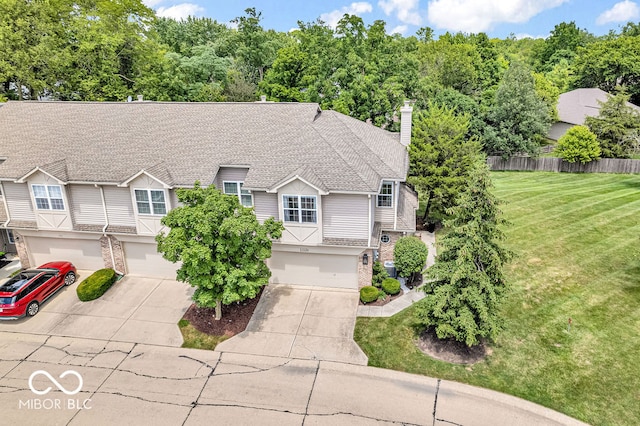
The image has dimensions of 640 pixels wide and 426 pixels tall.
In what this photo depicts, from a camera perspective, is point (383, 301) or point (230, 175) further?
point (230, 175)

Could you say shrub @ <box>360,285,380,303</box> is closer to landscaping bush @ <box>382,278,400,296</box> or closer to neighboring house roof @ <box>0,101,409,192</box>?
landscaping bush @ <box>382,278,400,296</box>

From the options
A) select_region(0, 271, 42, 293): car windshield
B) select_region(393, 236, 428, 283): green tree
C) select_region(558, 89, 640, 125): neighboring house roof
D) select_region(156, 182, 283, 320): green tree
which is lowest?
select_region(0, 271, 42, 293): car windshield

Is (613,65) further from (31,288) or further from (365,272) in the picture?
(31,288)

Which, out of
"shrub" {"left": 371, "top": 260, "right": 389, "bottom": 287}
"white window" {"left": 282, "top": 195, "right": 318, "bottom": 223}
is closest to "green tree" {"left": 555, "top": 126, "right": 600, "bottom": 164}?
"shrub" {"left": 371, "top": 260, "right": 389, "bottom": 287}

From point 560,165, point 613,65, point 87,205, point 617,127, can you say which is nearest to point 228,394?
point 87,205

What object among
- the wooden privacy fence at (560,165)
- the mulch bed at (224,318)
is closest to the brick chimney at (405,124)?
the mulch bed at (224,318)

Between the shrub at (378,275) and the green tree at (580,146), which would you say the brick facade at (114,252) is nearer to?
the shrub at (378,275)
